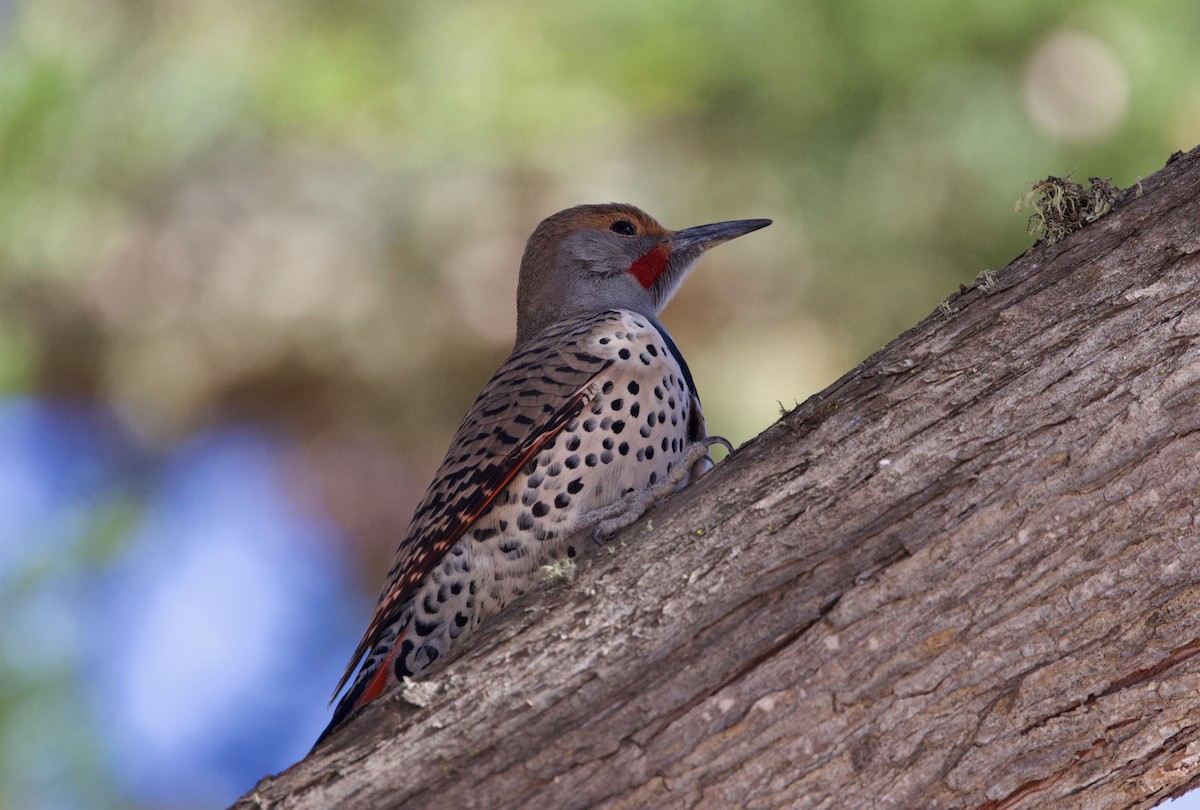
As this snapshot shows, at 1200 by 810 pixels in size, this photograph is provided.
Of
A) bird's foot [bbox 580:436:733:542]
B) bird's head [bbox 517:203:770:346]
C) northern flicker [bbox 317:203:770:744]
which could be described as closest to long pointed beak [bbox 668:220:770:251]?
bird's head [bbox 517:203:770:346]

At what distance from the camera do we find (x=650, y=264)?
13.5ft

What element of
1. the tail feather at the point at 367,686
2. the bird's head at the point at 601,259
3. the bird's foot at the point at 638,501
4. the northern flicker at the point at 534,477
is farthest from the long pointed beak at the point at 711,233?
the tail feather at the point at 367,686

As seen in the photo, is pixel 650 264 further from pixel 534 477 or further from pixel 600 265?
pixel 534 477

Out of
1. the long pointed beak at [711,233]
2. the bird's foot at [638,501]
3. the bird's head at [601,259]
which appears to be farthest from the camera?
the bird's head at [601,259]

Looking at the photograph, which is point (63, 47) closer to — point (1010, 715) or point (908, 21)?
point (908, 21)

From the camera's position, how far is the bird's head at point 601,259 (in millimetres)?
4109

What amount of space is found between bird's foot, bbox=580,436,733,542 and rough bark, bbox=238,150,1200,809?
0.48 meters

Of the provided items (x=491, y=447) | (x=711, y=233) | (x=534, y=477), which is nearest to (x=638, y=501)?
(x=534, y=477)

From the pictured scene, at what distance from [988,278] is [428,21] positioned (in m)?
3.10

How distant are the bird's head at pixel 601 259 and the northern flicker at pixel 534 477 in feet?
1.82

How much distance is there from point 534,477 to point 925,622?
1.29m

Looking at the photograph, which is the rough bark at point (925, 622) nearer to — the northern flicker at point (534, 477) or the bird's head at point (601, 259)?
the northern flicker at point (534, 477)

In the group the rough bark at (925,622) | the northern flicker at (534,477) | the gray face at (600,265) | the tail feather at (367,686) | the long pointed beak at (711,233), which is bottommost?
the rough bark at (925,622)

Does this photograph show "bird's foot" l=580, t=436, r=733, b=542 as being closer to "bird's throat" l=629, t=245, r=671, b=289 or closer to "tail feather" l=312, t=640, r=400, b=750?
"tail feather" l=312, t=640, r=400, b=750
